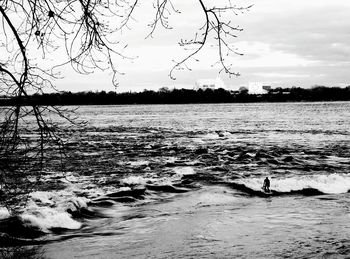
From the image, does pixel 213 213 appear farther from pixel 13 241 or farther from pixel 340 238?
pixel 13 241

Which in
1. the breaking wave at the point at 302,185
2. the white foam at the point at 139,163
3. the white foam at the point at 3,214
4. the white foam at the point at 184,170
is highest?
the white foam at the point at 3,214

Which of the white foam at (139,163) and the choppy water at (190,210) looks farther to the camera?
the white foam at (139,163)

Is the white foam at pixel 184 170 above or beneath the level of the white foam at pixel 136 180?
beneath

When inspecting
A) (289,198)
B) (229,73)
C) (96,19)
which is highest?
(96,19)

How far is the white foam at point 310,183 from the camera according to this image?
15.4 meters

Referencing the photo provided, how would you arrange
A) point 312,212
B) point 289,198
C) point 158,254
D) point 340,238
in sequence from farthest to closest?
point 289,198
point 312,212
point 340,238
point 158,254

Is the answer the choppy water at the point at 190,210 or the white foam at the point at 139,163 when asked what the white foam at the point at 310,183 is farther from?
the white foam at the point at 139,163

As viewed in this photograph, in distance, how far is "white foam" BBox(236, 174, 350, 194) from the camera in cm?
1536

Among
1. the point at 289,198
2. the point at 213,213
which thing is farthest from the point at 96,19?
the point at 289,198

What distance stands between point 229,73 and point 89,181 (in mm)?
12691

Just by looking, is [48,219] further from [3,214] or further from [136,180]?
[136,180]

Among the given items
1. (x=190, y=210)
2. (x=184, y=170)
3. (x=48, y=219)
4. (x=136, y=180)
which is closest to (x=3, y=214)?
(x=48, y=219)

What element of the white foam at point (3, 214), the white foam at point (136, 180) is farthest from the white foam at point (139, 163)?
the white foam at point (3, 214)

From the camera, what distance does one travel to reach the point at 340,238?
9.24m
